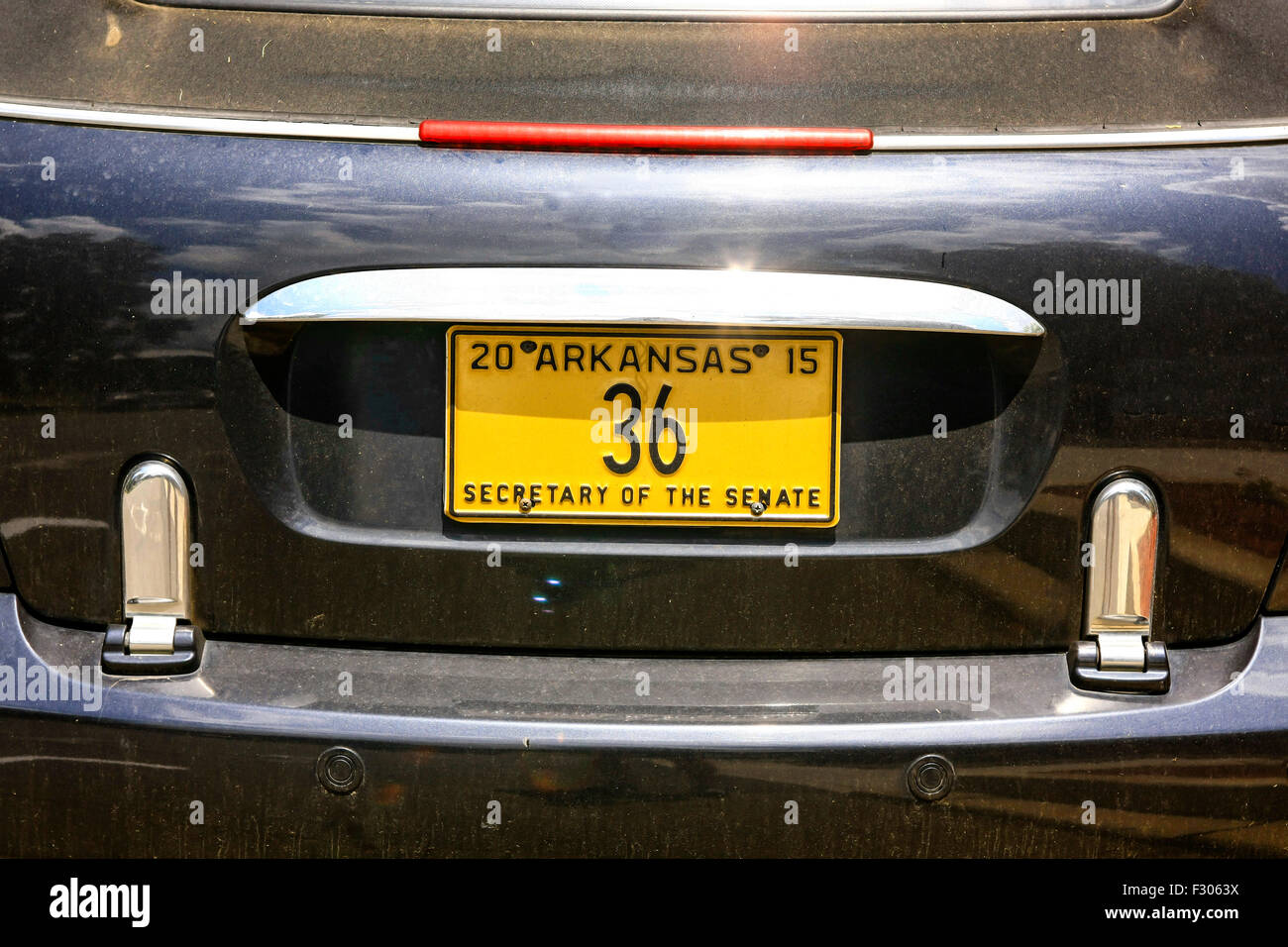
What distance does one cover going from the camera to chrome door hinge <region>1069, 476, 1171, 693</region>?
5.74ft

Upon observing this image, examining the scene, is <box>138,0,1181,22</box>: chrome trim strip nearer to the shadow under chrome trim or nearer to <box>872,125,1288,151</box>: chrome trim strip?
<box>872,125,1288,151</box>: chrome trim strip

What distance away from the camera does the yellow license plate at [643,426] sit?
170cm

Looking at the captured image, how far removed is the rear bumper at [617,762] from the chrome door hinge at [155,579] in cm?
3

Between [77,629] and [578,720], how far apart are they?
0.68m

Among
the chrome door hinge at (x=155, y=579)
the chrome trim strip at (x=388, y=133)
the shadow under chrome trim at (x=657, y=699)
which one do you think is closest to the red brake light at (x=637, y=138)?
the chrome trim strip at (x=388, y=133)

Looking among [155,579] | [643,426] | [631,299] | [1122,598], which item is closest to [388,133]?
[631,299]

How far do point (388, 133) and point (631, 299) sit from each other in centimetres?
38

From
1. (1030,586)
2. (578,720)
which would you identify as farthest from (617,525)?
(1030,586)

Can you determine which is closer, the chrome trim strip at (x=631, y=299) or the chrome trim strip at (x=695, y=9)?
the chrome trim strip at (x=631, y=299)

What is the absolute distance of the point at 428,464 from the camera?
175 centimetres

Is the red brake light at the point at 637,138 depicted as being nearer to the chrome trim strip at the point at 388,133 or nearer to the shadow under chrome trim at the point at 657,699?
the chrome trim strip at the point at 388,133

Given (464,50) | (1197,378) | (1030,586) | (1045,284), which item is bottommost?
(1030,586)

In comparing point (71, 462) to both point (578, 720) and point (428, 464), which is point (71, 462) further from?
point (578, 720)

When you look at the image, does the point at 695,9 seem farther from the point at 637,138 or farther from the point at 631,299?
the point at 631,299
